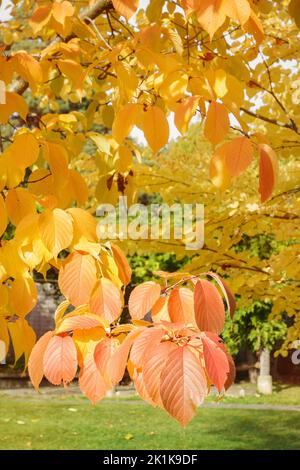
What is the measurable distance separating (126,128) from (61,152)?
0.35 m

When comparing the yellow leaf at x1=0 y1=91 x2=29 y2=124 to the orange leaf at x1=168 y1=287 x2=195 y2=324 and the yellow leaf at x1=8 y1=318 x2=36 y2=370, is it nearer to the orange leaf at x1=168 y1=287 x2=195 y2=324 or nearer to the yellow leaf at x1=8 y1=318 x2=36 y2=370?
the yellow leaf at x1=8 y1=318 x2=36 y2=370

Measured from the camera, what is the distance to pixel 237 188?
463 cm

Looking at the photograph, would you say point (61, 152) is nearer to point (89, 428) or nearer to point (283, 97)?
point (283, 97)

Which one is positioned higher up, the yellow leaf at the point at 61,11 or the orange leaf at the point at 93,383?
the yellow leaf at the point at 61,11

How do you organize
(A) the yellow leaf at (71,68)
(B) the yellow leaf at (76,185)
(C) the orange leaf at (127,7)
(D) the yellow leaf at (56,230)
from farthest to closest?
(A) the yellow leaf at (71,68), (B) the yellow leaf at (76,185), (C) the orange leaf at (127,7), (D) the yellow leaf at (56,230)

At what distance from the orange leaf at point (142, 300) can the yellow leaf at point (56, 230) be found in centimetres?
23

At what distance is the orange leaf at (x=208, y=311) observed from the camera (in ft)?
4.80

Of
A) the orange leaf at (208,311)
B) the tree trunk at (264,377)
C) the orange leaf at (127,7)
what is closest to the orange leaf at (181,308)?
the orange leaf at (208,311)

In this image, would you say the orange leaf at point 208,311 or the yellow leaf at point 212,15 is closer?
the orange leaf at point 208,311

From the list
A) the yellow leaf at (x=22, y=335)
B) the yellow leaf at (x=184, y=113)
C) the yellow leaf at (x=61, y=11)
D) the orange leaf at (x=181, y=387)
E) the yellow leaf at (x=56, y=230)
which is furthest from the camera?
the yellow leaf at (x=61, y=11)

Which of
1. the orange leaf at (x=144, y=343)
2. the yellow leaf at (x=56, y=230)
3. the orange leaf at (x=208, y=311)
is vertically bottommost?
the orange leaf at (x=144, y=343)

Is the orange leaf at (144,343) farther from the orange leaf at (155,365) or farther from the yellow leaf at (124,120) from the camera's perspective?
the yellow leaf at (124,120)

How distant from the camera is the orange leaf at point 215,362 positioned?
1311mm
